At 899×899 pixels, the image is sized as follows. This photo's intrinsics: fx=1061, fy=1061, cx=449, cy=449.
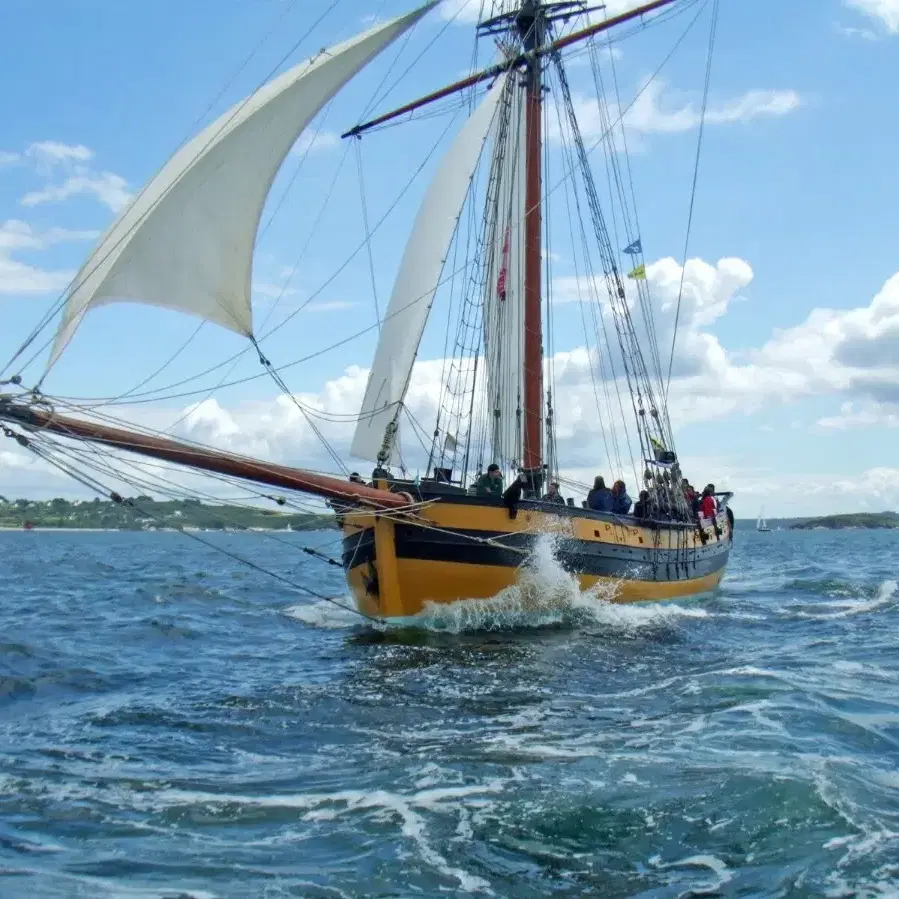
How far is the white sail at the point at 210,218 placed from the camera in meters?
12.7

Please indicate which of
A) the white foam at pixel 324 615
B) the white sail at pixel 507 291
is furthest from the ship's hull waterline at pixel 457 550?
the white sail at pixel 507 291

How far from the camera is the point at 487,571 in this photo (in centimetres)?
1772

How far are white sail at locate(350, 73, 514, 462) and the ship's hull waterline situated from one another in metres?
1.94

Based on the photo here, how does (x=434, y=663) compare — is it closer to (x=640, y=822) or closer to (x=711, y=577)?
(x=640, y=822)

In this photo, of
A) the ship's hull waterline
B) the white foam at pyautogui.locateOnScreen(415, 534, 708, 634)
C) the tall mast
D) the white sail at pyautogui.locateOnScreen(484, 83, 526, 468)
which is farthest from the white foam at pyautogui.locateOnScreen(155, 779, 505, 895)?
the white sail at pyautogui.locateOnScreen(484, 83, 526, 468)

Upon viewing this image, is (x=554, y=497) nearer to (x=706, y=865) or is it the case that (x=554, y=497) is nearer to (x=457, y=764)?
(x=457, y=764)

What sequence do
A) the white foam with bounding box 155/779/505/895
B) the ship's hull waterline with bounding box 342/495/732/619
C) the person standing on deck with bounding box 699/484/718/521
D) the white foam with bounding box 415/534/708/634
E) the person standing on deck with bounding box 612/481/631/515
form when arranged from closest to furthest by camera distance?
the white foam with bounding box 155/779/505/895, the ship's hull waterline with bounding box 342/495/732/619, the white foam with bounding box 415/534/708/634, the person standing on deck with bounding box 612/481/631/515, the person standing on deck with bounding box 699/484/718/521

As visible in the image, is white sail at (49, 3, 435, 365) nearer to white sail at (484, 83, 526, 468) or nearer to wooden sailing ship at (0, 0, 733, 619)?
wooden sailing ship at (0, 0, 733, 619)

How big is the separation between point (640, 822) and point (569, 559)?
11418mm

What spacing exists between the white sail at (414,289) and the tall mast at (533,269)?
7.06 feet

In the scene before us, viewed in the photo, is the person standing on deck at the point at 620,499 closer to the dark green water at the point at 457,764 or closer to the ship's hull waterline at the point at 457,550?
the ship's hull waterline at the point at 457,550

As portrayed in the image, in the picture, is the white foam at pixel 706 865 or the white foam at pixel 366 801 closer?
the white foam at pixel 706 865

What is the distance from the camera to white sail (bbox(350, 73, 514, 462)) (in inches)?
753

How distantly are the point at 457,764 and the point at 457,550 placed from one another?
330 inches
